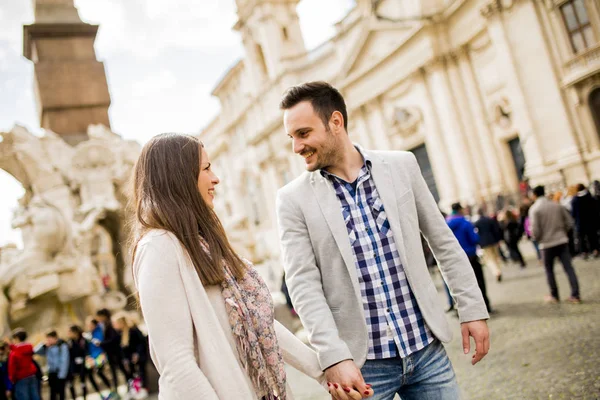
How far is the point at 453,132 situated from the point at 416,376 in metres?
20.7

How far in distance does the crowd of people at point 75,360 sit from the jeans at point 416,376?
584 cm

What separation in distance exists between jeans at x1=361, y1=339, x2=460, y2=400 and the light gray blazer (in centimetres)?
8

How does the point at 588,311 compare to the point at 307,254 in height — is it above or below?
below

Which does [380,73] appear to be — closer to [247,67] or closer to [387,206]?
[247,67]

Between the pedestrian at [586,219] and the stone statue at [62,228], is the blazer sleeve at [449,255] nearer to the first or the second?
the pedestrian at [586,219]

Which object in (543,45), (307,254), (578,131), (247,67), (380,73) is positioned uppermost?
(247,67)

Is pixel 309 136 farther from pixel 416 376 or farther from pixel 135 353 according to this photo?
pixel 135 353

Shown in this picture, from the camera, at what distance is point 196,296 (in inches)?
60.6

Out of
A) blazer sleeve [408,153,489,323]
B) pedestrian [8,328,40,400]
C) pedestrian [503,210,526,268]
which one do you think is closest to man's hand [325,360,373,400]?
blazer sleeve [408,153,489,323]

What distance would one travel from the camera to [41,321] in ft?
31.0

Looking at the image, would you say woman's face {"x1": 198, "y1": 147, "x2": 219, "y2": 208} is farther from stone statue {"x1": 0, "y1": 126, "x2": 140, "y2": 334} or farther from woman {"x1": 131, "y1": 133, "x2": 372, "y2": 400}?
stone statue {"x1": 0, "y1": 126, "x2": 140, "y2": 334}

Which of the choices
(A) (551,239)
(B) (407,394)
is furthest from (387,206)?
(A) (551,239)

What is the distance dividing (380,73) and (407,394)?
23954 millimetres

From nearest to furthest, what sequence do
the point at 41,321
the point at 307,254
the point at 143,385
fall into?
the point at 307,254, the point at 143,385, the point at 41,321
